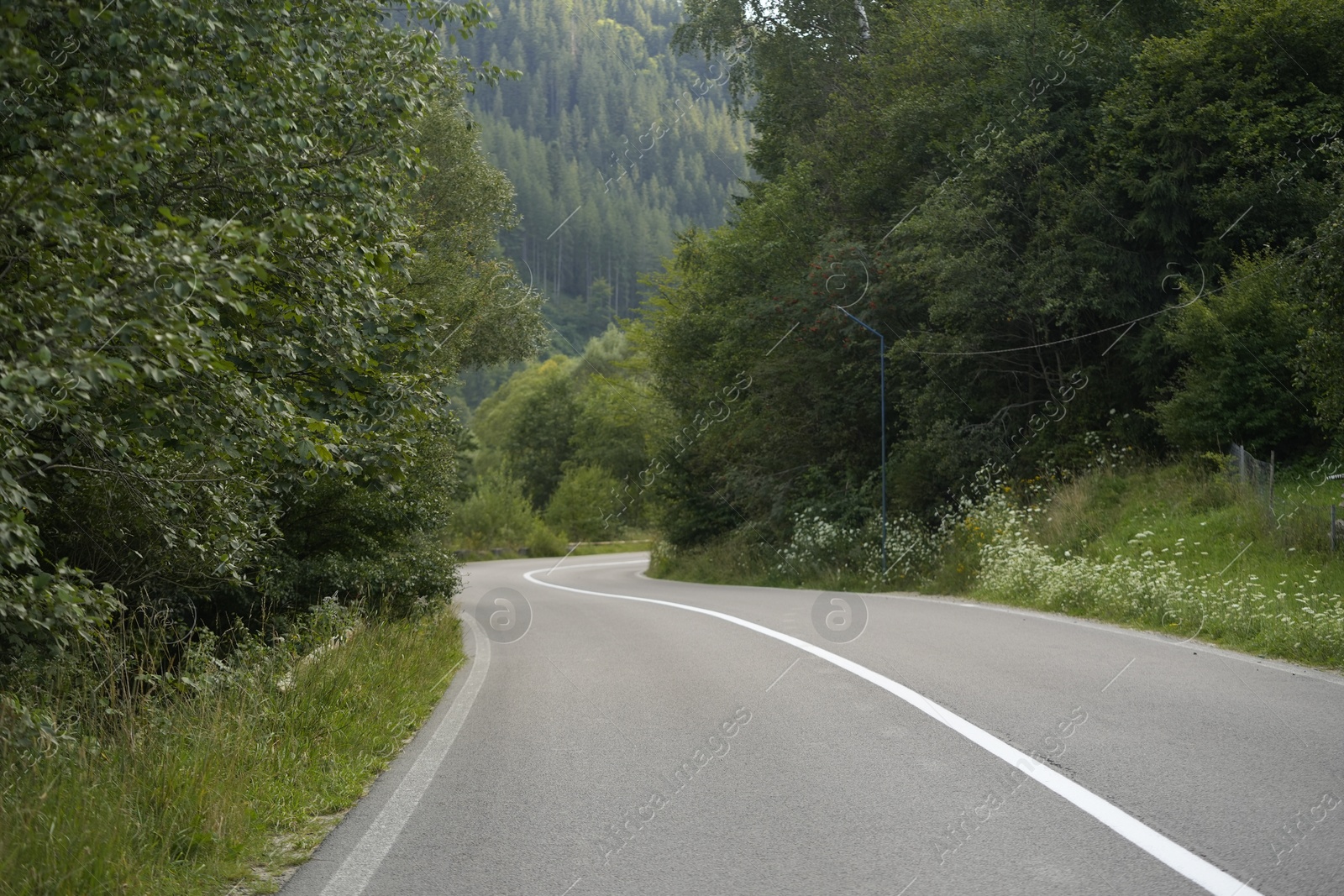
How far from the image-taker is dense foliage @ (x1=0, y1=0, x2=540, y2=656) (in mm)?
5145

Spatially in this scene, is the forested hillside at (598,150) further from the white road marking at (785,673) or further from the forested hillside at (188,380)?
the forested hillside at (188,380)

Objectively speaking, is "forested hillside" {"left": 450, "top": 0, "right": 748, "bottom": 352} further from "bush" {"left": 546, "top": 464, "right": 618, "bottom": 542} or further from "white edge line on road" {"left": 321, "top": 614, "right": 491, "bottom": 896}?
"white edge line on road" {"left": 321, "top": 614, "right": 491, "bottom": 896}

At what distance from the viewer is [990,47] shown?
2670 centimetres

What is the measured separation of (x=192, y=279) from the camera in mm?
5012

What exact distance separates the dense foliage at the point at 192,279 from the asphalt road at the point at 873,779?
211cm

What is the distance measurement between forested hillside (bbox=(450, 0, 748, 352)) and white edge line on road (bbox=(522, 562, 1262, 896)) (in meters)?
89.7

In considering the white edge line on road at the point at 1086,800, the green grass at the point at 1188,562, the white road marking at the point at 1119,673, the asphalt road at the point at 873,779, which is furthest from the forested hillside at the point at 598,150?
the white edge line on road at the point at 1086,800

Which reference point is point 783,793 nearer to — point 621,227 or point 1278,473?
point 1278,473

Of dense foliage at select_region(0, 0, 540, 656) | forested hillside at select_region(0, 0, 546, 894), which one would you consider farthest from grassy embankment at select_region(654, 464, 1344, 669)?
dense foliage at select_region(0, 0, 540, 656)

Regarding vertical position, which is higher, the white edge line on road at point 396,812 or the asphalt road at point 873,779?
the white edge line on road at point 396,812

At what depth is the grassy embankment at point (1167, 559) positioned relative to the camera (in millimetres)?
12398

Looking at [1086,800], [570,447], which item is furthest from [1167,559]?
[570,447]

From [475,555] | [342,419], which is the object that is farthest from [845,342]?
[475,555]

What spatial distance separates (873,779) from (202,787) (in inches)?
136
